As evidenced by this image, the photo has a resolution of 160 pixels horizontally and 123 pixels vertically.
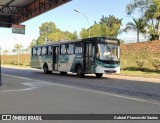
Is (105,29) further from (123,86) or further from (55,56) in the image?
(123,86)

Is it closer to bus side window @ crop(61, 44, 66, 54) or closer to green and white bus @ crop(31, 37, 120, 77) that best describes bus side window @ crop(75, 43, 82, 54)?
green and white bus @ crop(31, 37, 120, 77)

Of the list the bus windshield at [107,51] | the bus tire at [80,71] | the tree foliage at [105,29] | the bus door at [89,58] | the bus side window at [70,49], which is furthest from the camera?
the tree foliage at [105,29]

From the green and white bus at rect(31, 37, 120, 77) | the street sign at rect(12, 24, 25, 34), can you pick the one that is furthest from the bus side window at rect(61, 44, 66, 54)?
the street sign at rect(12, 24, 25, 34)

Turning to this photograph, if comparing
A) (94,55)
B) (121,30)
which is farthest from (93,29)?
(94,55)

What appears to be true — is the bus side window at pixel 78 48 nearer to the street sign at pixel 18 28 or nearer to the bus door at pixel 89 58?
the bus door at pixel 89 58

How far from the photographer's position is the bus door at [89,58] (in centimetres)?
2508

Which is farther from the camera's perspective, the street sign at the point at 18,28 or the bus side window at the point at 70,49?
the street sign at the point at 18,28

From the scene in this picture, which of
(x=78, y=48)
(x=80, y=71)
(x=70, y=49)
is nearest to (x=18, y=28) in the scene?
(x=70, y=49)

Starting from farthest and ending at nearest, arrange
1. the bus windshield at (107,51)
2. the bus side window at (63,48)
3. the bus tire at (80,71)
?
1. the bus side window at (63,48)
2. the bus tire at (80,71)
3. the bus windshield at (107,51)

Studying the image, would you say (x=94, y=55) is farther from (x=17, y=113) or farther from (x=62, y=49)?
(x=17, y=113)

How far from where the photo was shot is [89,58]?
25375 millimetres

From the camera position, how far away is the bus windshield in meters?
24.7

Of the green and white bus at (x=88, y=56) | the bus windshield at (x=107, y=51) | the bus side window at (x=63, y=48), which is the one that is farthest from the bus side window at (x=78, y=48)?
the bus side window at (x=63, y=48)

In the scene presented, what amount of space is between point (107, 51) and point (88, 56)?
148 cm
